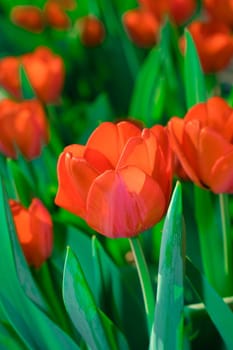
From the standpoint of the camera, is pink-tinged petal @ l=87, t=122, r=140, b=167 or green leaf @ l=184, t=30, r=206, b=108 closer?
pink-tinged petal @ l=87, t=122, r=140, b=167

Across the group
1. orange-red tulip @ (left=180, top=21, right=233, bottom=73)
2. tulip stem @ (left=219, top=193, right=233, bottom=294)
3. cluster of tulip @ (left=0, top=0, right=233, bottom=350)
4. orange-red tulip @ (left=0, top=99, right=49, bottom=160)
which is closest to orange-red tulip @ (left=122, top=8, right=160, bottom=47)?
cluster of tulip @ (left=0, top=0, right=233, bottom=350)

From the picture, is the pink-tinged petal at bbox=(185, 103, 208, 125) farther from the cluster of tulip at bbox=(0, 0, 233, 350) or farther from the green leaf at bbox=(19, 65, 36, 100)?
the green leaf at bbox=(19, 65, 36, 100)

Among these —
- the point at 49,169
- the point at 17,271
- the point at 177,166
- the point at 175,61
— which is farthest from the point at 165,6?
the point at 17,271

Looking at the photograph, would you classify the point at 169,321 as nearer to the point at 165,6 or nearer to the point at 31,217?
the point at 31,217

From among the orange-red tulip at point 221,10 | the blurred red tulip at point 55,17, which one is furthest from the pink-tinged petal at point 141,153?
the blurred red tulip at point 55,17

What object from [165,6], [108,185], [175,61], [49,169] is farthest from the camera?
[165,6]

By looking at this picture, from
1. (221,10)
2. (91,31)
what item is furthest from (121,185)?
(91,31)

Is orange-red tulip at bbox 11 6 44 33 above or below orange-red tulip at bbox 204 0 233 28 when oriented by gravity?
above

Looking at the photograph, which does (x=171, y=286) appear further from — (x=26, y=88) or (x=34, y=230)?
(x=26, y=88)
